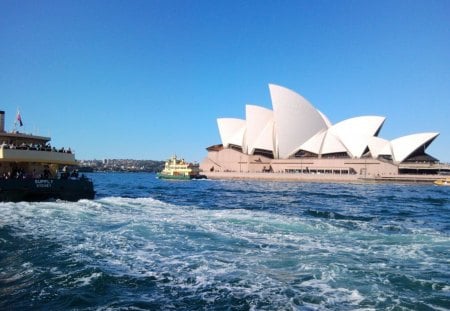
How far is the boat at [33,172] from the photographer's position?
57.5ft

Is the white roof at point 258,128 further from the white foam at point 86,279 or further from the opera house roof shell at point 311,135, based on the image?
the white foam at point 86,279

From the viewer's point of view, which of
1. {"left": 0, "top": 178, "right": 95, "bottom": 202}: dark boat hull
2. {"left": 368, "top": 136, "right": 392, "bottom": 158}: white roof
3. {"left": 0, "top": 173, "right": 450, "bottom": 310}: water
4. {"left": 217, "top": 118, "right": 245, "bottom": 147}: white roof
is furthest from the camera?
{"left": 217, "top": 118, "right": 245, "bottom": 147}: white roof

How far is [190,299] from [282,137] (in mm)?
82443

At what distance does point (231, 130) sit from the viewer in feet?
330

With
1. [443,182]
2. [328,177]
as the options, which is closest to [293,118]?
[328,177]

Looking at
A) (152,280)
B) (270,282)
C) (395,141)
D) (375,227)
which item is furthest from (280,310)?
(395,141)

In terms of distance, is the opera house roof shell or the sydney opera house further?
the opera house roof shell

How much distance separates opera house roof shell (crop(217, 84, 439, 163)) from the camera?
79.7 meters

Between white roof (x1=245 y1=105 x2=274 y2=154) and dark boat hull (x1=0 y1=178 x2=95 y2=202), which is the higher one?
white roof (x1=245 y1=105 x2=274 y2=154)

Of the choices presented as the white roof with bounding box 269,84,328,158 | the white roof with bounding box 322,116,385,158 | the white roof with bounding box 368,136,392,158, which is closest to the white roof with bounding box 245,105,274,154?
the white roof with bounding box 269,84,328,158

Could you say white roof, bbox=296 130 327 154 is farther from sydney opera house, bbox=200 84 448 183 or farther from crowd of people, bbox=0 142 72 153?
crowd of people, bbox=0 142 72 153

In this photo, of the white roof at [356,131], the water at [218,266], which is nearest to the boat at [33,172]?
the water at [218,266]

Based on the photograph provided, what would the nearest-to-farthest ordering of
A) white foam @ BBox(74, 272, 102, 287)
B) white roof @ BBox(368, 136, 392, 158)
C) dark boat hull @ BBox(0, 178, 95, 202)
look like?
white foam @ BBox(74, 272, 102, 287) → dark boat hull @ BBox(0, 178, 95, 202) → white roof @ BBox(368, 136, 392, 158)

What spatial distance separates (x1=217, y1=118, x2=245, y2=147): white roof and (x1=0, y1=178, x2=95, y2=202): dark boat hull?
79.1 m
